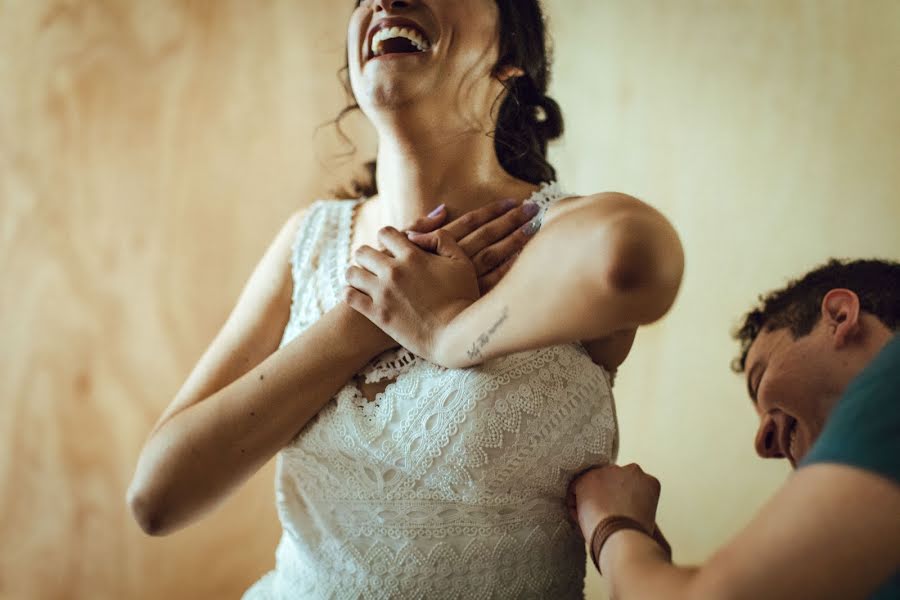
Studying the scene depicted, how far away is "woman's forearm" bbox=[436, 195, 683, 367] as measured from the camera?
1.92 ft

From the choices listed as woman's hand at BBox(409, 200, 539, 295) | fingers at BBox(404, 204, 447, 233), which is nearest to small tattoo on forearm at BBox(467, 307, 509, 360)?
woman's hand at BBox(409, 200, 539, 295)

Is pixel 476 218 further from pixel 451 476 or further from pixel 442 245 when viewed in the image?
pixel 451 476

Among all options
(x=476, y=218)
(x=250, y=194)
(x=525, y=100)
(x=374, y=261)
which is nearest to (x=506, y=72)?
(x=525, y=100)

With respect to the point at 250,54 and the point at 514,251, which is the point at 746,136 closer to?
the point at 514,251

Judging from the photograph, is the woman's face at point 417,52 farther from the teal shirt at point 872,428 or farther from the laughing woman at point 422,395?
the teal shirt at point 872,428

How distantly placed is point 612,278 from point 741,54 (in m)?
1.00

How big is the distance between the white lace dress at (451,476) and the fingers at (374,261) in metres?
0.11

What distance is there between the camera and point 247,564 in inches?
59.3

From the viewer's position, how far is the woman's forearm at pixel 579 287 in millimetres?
584

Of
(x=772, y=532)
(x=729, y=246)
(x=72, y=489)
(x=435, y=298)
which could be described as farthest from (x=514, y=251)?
(x=72, y=489)

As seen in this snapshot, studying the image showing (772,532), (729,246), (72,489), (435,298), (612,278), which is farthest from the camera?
(729,246)

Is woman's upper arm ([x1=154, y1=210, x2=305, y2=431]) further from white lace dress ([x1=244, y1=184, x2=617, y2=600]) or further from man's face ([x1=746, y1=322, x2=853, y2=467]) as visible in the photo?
man's face ([x1=746, y1=322, x2=853, y2=467])

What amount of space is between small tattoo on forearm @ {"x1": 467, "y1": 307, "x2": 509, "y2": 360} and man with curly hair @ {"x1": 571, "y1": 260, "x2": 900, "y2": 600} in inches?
8.2

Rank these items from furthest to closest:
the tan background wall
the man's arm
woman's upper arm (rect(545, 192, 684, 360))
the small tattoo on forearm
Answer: the tan background wall < the small tattoo on forearm < woman's upper arm (rect(545, 192, 684, 360)) < the man's arm
